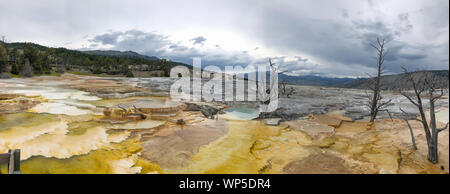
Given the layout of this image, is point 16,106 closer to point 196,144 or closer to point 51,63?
point 196,144

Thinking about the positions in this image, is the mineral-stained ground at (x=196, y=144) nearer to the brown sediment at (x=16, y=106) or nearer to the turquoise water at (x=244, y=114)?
the brown sediment at (x=16, y=106)

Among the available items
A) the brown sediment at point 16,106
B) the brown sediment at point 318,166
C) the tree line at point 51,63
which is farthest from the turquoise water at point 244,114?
the tree line at point 51,63

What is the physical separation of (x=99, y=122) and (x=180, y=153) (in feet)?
18.0

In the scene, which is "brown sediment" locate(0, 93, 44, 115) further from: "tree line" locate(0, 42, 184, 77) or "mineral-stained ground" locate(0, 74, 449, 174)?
"tree line" locate(0, 42, 184, 77)

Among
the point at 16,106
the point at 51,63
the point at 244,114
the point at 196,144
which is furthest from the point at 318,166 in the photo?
the point at 51,63

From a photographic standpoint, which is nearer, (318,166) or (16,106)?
(318,166)

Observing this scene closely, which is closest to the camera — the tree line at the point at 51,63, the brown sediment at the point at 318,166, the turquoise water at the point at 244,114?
the brown sediment at the point at 318,166

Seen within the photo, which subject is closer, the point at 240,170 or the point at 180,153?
the point at 240,170

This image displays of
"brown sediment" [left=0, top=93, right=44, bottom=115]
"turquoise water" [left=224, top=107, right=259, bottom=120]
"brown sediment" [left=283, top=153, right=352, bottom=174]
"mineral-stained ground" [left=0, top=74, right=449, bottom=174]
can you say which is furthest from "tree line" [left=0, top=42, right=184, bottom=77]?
"brown sediment" [left=283, top=153, right=352, bottom=174]

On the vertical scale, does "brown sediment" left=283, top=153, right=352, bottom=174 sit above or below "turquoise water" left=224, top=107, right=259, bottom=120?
below

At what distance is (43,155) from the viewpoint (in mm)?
6590
